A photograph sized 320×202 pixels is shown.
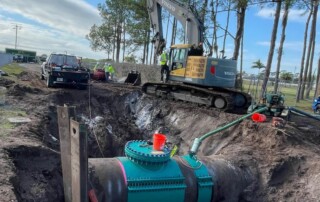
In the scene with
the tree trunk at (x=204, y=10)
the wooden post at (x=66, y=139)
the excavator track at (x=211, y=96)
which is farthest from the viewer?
the tree trunk at (x=204, y=10)

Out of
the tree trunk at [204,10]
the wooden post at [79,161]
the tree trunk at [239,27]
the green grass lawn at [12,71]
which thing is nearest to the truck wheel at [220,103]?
the wooden post at [79,161]

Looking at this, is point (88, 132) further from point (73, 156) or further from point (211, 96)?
point (73, 156)

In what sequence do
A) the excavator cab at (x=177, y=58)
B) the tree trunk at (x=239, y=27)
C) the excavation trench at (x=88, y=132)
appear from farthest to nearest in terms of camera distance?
the tree trunk at (x=239, y=27) < the excavator cab at (x=177, y=58) < the excavation trench at (x=88, y=132)

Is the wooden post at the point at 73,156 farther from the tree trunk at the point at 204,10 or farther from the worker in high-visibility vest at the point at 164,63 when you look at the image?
the tree trunk at the point at 204,10

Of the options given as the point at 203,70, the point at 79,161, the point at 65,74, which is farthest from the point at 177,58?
the point at 79,161

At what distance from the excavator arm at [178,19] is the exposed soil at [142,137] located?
9.83 ft

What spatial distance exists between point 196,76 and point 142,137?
11.3 ft

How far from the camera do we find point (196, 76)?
563 inches

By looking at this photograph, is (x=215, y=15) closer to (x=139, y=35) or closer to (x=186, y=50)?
(x=139, y=35)

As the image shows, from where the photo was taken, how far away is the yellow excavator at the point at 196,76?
13945 millimetres

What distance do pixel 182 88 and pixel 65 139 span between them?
1055cm

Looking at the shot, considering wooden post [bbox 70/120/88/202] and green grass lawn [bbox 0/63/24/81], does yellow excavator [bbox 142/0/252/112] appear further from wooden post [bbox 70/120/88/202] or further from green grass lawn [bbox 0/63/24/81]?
green grass lawn [bbox 0/63/24/81]

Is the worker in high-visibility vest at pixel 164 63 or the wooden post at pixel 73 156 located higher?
the worker in high-visibility vest at pixel 164 63

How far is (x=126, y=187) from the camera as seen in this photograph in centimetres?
648
